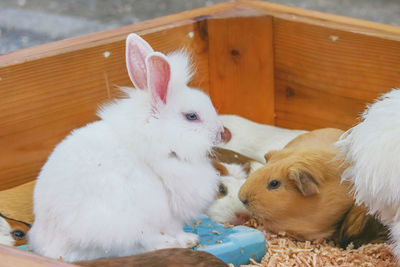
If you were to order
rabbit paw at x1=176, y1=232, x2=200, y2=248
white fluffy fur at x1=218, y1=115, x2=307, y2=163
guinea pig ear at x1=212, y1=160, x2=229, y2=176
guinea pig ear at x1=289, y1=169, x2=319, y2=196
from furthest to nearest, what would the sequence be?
white fluffy fur at x1=218, y1=115, x2=307, y2=163 < guinea pig ear at x1=212, y1=160, x2=229, y2=176 < guinea pig ear at x1=289, y1=169, x2=319, y2=196 < rabbit paw at x1=176, y1=232, x2=200, y2=248

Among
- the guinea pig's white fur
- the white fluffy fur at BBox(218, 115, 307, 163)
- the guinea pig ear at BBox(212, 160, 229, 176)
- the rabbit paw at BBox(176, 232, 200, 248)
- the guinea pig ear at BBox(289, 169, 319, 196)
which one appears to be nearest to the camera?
the rabbit paw at BBox(176, 232, 200, 248)

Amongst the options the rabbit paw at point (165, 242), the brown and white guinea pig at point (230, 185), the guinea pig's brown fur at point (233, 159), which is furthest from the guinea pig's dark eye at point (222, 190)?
the rabbit paw at point (165, 242)

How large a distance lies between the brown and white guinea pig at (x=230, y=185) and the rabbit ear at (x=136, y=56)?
38 cm

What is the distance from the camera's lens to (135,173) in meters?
1.60

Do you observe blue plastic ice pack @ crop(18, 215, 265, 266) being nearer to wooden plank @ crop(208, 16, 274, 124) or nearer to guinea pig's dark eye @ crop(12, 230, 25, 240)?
guinea pig's dark eye @ crop(12, 230, 25, 240)

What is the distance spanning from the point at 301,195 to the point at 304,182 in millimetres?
67

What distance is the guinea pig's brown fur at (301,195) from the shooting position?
1851mm

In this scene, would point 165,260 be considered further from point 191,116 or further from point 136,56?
point 136,56

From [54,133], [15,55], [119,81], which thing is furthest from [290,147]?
[15,55]

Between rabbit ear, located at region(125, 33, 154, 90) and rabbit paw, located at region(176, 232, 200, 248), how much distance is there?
43 cm

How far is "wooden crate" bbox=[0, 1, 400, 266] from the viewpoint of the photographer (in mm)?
2086

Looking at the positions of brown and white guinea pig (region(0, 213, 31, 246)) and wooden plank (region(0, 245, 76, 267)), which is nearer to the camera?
wooden plank (region(0, 245, 76, 267))

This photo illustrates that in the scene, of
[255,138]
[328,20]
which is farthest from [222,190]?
[328,20]

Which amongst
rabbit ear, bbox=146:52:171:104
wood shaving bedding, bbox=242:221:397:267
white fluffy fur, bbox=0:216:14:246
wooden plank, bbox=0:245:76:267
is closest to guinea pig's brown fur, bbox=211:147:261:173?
wood shaving bedding, bbox=242:221:397:267
